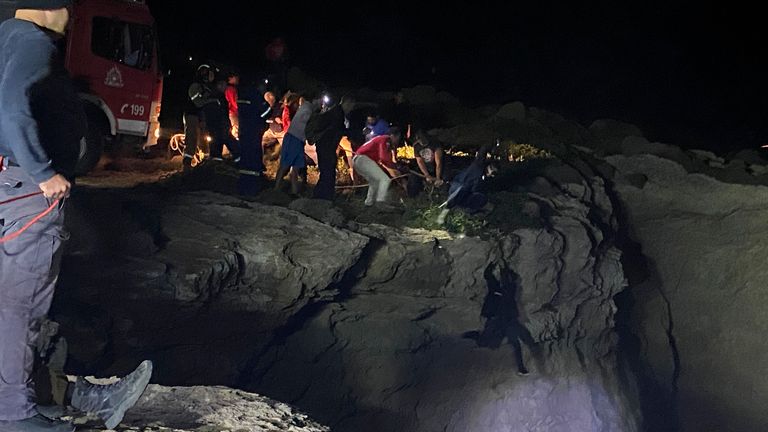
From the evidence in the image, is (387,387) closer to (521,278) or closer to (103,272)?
(521,278)

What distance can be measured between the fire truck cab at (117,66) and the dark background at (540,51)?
1260 cm

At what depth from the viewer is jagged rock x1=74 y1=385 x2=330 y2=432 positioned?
14.4 feet

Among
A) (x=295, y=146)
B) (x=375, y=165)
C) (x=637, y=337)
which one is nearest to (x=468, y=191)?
(x=375, y=165)

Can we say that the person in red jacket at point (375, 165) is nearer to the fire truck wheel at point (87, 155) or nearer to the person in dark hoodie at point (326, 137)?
the person in dark hoodie at point (326, 137)

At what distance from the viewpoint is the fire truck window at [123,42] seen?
1256cm

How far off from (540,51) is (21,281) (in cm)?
3351

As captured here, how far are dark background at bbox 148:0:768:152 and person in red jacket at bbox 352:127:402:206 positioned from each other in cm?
1545

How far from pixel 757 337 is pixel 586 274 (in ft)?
17.2

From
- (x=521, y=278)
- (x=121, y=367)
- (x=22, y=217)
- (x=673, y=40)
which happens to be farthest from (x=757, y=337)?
(x=673, y=40)

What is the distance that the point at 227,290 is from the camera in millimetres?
8344

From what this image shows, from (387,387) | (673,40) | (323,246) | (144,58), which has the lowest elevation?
(387,387)

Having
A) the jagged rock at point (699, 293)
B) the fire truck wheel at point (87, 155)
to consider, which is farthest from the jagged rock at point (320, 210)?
the jagged rock at point (699, 293)

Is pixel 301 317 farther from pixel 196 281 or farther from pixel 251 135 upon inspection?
pixel 251 135

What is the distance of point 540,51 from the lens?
35.2 meters
